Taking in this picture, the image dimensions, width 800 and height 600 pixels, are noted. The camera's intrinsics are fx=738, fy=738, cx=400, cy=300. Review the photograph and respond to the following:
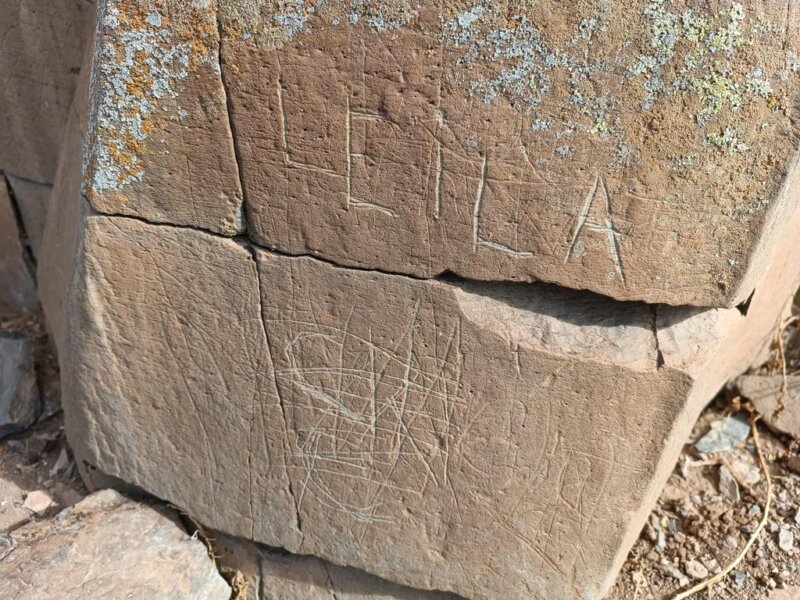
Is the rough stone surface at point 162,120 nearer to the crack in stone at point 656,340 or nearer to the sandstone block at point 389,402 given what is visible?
the sandstone block at point 389,402

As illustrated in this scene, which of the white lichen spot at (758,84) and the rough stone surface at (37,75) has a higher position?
the white lichen spot at (758,84)

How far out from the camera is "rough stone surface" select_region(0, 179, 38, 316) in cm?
282

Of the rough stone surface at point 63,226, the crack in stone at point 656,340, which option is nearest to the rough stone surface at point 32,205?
the rough stone surface at point 63,226

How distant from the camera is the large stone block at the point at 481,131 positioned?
1.33m

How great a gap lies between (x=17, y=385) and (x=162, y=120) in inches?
56.4

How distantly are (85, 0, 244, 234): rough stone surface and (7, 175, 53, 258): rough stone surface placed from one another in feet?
3.82

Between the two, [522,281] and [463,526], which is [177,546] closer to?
[463,526]

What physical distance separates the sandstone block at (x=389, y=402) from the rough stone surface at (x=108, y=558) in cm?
11

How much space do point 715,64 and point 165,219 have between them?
3.95ft

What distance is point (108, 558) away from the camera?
1990 millimetres

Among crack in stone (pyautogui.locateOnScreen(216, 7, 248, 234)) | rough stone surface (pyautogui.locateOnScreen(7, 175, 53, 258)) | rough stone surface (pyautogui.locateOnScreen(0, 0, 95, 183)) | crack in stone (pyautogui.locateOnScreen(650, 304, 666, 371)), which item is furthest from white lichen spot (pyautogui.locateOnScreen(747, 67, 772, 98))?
rough stone surface (pyautogui.locateOnScreen(7, 175, 53, 258))

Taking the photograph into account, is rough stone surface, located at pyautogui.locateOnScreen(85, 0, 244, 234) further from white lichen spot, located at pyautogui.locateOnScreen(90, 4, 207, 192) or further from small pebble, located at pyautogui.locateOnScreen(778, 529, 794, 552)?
small pebble, located at pyautogui.locateOnScreen(778, 529, 794, 552)

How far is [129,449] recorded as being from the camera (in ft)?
6.81

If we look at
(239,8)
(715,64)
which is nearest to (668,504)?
(715,64)
